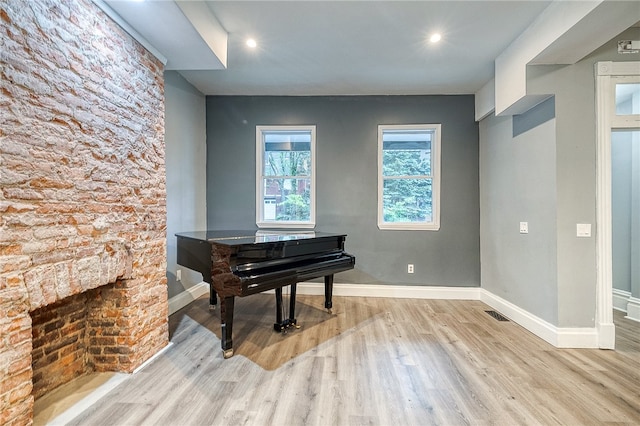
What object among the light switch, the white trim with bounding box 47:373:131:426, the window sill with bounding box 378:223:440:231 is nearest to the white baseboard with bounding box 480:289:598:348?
the light switch

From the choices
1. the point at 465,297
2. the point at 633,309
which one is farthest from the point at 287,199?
the point at 633,309

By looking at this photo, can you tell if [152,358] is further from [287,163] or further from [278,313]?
[287,163]

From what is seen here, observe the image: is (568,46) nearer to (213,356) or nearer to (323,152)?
(323,152)

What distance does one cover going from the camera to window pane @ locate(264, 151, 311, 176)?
408 centimetres

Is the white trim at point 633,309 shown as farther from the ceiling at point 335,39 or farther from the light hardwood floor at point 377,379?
the ceiling at point 335,39

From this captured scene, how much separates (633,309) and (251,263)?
4.31 metres

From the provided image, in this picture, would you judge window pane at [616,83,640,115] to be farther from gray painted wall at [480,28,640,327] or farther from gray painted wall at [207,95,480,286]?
gray painted wall at [207,95,480,286]

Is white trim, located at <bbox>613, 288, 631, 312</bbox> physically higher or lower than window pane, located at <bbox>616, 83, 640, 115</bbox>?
lower

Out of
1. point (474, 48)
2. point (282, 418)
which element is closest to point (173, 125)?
point (282, 418)

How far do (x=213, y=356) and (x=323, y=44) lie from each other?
3078 millimetres

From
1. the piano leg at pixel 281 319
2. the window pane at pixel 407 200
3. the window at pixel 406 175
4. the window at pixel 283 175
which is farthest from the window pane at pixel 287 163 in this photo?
the piano leg at pixel 281 319

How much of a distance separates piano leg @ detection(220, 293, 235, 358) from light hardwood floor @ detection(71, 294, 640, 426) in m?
0.09

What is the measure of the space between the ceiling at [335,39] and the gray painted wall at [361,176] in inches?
15.2

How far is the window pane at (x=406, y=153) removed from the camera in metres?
3.99
